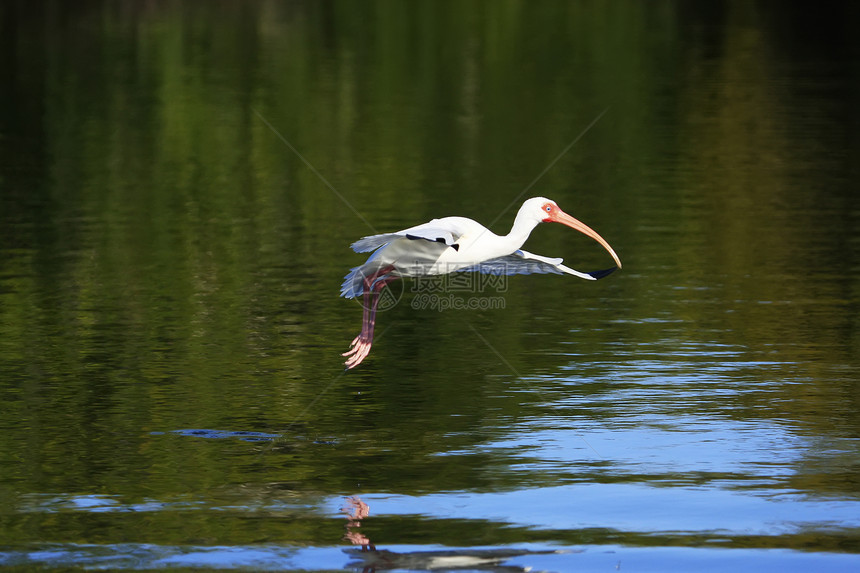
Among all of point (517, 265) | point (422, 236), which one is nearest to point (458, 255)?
point (517, 265)

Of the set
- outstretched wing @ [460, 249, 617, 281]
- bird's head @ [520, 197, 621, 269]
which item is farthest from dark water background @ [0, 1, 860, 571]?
bird's head @ [520, 197, 621, 269]

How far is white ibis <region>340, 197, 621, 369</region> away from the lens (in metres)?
14.9

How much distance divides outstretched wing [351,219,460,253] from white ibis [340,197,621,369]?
0.01 meters

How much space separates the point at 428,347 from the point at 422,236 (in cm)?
558

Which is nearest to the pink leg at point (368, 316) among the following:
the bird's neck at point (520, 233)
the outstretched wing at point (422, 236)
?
the outstretched wing at point (422, 236)

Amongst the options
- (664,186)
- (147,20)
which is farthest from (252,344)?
(147,20)

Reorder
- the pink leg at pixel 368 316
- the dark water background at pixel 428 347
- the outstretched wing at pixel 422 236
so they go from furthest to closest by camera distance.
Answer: the pink leg at pixel 368 316, the outstretched wing at pixel 422 236, the dark water background at pixel 428 347

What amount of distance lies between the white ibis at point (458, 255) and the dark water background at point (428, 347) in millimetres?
1286

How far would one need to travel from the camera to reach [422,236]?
1345 centimetres
